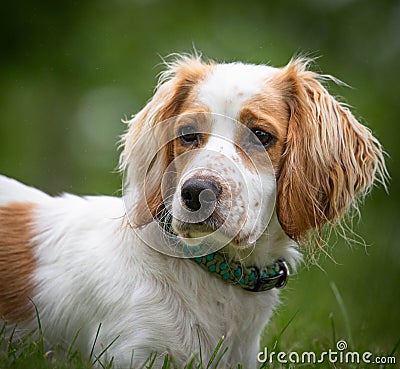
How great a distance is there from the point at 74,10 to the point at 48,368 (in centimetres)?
930

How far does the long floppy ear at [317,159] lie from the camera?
3180 millimetres

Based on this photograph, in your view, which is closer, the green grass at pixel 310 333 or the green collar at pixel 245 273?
the green grass at pixel 310 333

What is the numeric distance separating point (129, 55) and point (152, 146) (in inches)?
351

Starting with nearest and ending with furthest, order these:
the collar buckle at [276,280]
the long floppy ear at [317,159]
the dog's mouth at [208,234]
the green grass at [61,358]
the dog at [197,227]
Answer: the green grass at [61,358]
the dog's mouth at [208,234]
the dog at [197,227]
the long floppy ear at [317,159]
the collar buckle at [276,280]

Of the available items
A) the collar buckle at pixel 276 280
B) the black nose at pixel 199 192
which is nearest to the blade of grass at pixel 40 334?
the black nose at pixel 199 192

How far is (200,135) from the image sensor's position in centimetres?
315

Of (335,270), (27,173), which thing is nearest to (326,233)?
(335,270)

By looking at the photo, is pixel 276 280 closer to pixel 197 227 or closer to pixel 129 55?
pixel 197 227

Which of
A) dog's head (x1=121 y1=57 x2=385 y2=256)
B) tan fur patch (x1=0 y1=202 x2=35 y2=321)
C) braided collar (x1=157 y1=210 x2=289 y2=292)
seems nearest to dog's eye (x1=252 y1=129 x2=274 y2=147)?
dog's head (x1=121 y1=57 x2=385 y2=256)

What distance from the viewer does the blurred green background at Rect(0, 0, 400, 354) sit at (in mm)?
11055

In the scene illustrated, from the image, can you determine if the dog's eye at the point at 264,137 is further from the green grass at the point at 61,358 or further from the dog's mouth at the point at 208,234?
the green grass at the point at 61,358

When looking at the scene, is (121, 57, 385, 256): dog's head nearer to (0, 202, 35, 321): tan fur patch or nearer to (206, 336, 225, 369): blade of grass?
(206, 336, 225, 369): blade of grass

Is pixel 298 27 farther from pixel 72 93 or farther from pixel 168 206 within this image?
pixel 168 206

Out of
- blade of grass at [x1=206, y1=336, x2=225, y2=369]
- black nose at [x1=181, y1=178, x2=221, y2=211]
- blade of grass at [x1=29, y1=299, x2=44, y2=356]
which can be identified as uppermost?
black nose at [x1=181, y1=178, x2=221, y2=211]
